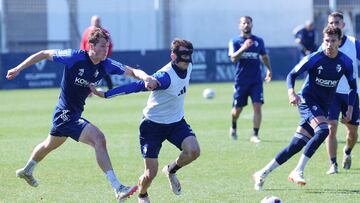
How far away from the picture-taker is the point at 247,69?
15852 mm

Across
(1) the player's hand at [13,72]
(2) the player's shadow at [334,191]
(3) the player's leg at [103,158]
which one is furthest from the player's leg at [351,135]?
(1) the player's hand at [13,72]

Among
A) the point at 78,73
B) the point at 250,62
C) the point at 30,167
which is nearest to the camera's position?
the point at 78,73

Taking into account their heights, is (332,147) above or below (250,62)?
below

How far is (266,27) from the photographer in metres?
49.3

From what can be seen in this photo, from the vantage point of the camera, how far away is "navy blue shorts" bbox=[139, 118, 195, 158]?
927cm

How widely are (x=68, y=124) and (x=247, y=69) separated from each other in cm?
660

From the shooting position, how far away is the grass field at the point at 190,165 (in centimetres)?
987

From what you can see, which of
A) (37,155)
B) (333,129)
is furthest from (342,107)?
(37,155)

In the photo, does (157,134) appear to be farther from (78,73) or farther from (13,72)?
(13,72)

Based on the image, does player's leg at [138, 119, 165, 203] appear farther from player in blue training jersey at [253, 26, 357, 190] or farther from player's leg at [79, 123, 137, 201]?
player in blue training jersey at [253, 26, 357, 190]

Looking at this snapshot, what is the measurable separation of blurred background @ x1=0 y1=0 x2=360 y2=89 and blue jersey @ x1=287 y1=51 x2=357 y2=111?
24.2 meters

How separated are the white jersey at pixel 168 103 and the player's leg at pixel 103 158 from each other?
620mm

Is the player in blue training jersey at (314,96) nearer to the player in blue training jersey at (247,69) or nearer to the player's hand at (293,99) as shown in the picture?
the player's hand at (293,99)

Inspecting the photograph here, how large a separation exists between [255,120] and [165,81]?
6652 mm
